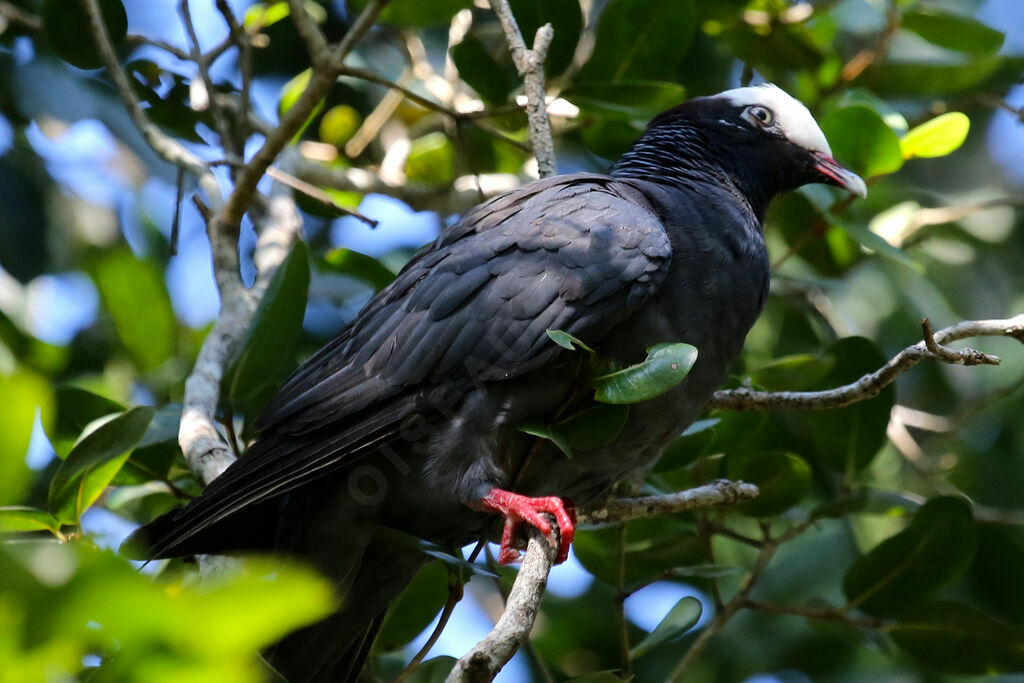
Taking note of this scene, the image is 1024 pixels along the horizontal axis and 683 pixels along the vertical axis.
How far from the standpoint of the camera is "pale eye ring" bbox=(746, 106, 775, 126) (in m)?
3.74

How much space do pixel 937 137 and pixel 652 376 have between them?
181 centimetres

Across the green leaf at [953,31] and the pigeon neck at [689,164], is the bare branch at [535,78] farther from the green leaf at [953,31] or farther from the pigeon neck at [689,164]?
the green leaf at [953,31]

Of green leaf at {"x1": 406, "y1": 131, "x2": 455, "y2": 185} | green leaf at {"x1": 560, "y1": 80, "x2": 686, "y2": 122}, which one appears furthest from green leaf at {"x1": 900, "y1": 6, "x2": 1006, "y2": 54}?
green leaf at {"x1": 406, "y1": 131, "x2": 455, "y2": 185}

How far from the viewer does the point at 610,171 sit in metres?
3.71

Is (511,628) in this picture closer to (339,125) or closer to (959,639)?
(959,639)

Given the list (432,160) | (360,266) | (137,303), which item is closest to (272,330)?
(360,266)

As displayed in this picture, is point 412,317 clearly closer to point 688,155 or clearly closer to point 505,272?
point 505,272

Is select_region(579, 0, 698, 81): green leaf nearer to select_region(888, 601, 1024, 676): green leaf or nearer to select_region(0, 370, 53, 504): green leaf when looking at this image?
select_region(888, 601, 1024, 676): green leaf

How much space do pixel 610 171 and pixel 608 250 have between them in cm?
92

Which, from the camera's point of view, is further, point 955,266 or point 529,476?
point 955,266

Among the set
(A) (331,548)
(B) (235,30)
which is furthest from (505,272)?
(B) (235,30)

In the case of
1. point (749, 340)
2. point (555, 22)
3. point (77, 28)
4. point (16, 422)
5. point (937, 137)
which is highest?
point (16, 422)

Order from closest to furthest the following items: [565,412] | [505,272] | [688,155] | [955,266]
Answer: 1. [565,412]
2. [505,272]
3. [688,155]
4. [955,266]

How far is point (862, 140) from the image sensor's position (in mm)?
3566
